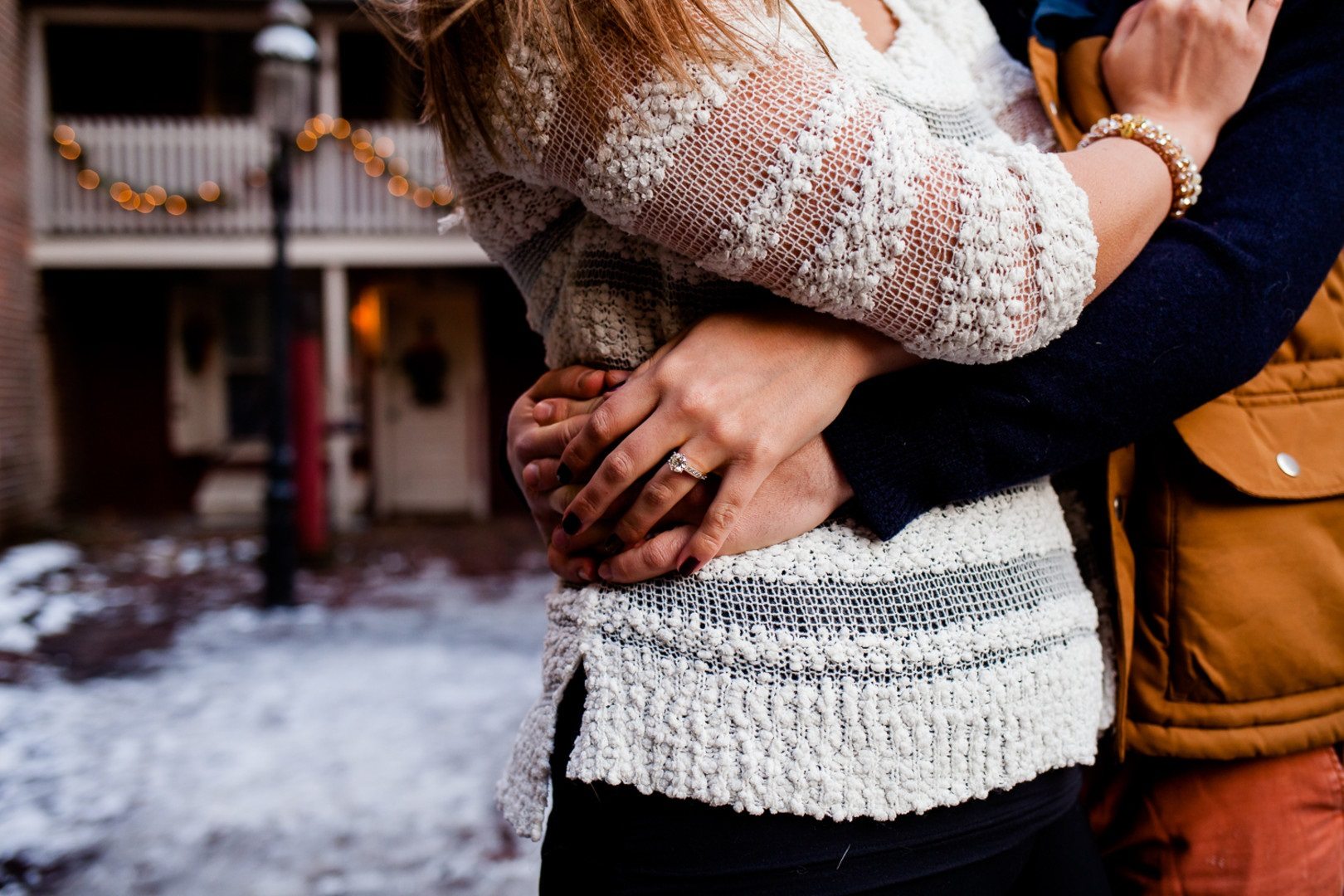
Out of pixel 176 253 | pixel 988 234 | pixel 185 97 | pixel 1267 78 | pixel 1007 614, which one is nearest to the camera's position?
pixel 988 234

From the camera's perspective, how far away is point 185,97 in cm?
1088

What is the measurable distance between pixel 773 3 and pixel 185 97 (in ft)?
40.7

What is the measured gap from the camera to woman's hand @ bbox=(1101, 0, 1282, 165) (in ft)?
2.69

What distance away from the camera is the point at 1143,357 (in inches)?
29.4

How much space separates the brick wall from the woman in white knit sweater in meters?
9.61

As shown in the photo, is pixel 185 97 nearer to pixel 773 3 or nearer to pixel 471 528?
pixel 471 528

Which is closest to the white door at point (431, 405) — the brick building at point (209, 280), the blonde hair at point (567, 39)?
the brick building at point (209, 280)

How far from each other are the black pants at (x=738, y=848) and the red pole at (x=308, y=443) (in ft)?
22.7

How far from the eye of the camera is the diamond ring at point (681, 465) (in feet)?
2.26

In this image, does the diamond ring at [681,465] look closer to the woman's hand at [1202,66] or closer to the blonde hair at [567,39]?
the blonde hair at [567,39]

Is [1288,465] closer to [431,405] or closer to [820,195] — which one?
[820,195]

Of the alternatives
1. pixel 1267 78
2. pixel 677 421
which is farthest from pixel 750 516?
pixel 1267 78

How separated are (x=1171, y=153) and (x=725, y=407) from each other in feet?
1.48

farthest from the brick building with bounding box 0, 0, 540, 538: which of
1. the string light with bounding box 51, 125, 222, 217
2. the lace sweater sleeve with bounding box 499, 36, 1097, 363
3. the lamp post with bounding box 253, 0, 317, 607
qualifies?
the lace sweater sleeve with bounding box 499, 36, 1097, 363
